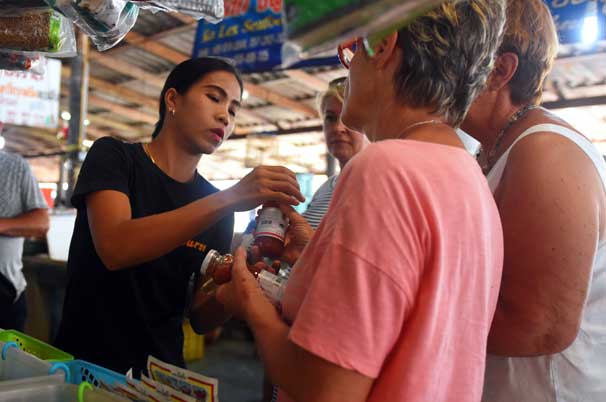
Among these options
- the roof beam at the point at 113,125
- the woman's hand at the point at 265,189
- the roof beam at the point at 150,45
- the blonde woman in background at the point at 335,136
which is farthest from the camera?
the roof beam at the point at 113,125

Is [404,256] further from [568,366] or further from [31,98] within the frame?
[31,98]

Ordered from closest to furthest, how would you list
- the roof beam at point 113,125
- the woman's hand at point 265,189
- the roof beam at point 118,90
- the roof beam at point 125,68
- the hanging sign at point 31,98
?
the woman's hand at point 265,189 < the hanging sign at point 31,98 < the roof beam at point 125,68 < the roof beam at point 118,90 < the roof beam at point 113,125

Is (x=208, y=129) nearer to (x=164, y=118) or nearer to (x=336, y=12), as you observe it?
(x=164, y=118)

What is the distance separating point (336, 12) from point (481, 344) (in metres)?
0.54

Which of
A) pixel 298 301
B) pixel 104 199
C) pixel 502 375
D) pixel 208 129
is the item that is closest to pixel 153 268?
pixel 104 199

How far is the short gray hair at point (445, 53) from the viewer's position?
816 mm

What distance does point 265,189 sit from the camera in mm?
1251

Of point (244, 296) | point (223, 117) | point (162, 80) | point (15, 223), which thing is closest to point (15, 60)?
point (223, 117)

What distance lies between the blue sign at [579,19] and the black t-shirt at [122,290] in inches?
97.0

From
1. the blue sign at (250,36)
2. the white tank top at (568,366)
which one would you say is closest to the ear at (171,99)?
the white tank top at (568,366)

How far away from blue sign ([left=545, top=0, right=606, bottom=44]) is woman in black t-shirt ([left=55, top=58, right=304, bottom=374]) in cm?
212

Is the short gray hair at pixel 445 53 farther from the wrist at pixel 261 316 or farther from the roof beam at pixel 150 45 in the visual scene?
the roof beam at pixel 150 45

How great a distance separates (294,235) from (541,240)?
1.72ft

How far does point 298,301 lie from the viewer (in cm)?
77
